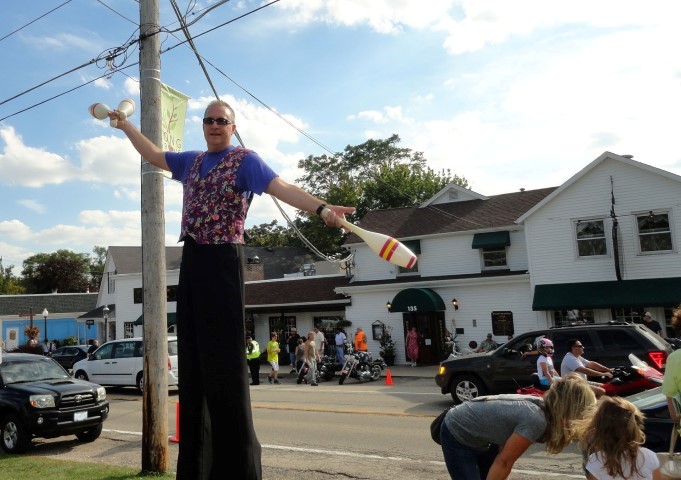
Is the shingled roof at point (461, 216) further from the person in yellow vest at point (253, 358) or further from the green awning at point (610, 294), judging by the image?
the person in yellow vest at point (253, 358)

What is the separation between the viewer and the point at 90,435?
1219cm

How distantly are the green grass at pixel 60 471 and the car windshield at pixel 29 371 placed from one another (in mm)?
2537

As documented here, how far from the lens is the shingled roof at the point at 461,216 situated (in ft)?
92.4

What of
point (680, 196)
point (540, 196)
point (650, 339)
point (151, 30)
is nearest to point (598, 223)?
point (680, 196)

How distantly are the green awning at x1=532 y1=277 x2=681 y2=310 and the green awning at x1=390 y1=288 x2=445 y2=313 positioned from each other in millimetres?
4258

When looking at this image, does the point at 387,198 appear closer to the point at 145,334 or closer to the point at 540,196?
the point at 540,196

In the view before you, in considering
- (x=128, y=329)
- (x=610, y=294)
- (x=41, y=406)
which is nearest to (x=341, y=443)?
(x=41, y=406)

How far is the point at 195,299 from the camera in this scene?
3141 mm

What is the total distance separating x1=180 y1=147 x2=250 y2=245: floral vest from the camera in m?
3.16

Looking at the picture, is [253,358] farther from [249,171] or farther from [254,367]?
[249,171]

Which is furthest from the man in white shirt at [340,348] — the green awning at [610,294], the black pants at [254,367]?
the green awning at [610,294]

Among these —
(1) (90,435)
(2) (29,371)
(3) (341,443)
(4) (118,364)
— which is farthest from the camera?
(4) (118,364)

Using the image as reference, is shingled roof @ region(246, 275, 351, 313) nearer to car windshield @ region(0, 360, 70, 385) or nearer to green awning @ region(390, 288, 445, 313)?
green awning @ region(390, 288, 445, 313)

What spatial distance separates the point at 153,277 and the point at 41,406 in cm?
515
